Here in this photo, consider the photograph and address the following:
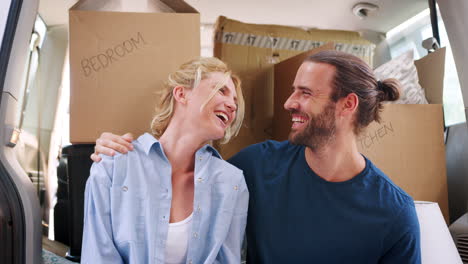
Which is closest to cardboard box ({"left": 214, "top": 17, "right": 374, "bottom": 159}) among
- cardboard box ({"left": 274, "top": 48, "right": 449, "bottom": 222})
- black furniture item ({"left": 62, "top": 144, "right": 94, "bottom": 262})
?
cardboard box ({"left": 274, "top": 48, "right": 449, "bottom": 222})

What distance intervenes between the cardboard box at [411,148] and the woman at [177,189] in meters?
0.47

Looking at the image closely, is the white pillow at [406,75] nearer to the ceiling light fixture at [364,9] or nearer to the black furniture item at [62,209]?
the ceiling light fixture at [364,9]

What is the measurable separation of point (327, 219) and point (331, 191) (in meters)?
0.10

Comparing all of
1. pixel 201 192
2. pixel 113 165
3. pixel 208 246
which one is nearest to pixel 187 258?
pixel 208 246

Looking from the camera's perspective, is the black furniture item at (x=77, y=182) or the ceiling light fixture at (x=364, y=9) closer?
the black furniture item at (x=77, y=182)

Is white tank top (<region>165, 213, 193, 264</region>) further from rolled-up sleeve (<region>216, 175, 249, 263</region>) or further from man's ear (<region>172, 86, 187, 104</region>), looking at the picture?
man's ear (<region>172, 86, 187, 104</region>)

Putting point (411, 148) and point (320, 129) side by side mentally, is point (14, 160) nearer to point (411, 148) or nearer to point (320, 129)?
point (320, 129)

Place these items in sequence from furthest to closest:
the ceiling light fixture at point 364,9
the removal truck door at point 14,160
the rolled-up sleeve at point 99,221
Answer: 1. the ceiling light fixture at point 364,9
2. the rolled-up sleeve at point 99,221
3. the removal truck door at point 14,160

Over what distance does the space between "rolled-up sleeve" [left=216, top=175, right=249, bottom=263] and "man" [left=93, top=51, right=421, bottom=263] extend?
7cm

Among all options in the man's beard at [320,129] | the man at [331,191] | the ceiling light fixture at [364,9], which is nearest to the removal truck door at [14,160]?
the man at [331,191]

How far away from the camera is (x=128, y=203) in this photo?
3.99 feet

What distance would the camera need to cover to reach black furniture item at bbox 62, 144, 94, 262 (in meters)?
1.43

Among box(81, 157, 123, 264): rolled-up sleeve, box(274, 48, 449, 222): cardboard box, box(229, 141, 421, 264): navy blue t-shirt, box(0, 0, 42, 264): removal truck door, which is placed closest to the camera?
box(0, 0, 42, 264): removal truck door

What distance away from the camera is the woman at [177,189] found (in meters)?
1.21
